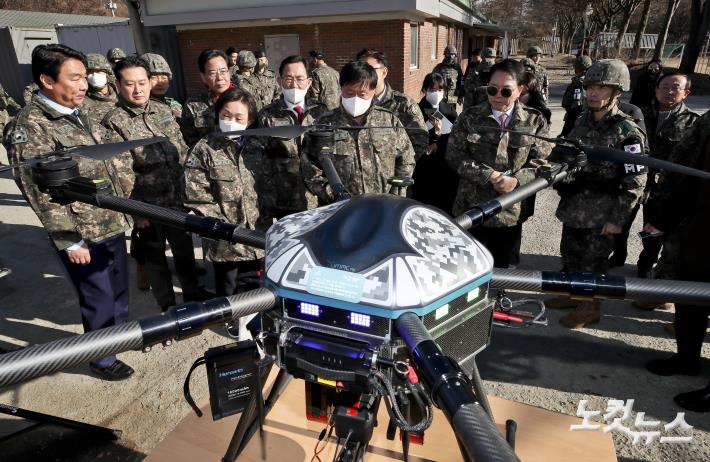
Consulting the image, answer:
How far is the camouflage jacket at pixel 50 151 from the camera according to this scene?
10.3 feet

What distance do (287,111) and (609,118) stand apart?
287 centimetres

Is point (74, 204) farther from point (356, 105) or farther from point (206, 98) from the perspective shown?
point (206, 98)

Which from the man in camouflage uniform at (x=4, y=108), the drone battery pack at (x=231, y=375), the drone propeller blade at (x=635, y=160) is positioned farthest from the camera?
the man in camouflage uniform at (x=4, y=108)

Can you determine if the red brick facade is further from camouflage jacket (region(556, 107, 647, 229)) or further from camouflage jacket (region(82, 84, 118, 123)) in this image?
camouflage jacket (region(556, 107, 647, 229))

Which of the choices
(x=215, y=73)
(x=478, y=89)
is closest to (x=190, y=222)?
(x=215, y=73)

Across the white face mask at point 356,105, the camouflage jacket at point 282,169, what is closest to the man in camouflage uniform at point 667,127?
the white face mask at point 356,105

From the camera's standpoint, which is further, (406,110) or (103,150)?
(406,110)

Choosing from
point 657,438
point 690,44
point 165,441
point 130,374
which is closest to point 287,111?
point 130,374

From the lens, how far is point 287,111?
4488 mm

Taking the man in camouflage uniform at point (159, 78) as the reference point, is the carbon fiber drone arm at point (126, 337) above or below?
below

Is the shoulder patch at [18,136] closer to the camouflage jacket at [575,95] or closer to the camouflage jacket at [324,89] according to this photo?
the camouflage jacket at [324,89]

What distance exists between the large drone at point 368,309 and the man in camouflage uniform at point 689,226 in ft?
7.02

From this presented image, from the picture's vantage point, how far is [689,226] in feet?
10.6

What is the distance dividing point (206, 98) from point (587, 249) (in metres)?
4.48
